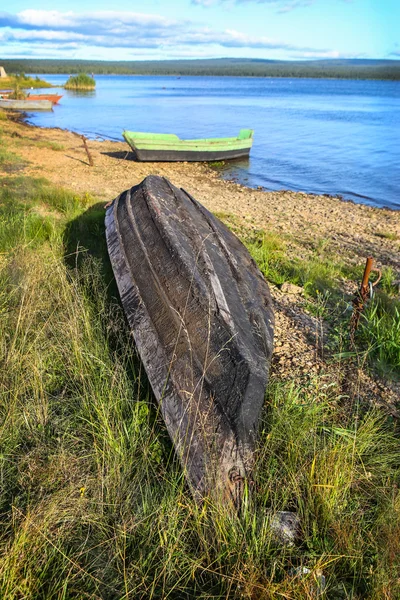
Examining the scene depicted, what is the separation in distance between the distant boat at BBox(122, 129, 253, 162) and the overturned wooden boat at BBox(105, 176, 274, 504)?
12.8 meters

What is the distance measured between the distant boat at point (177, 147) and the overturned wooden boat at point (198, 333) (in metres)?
12.8

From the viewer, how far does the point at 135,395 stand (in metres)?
3.28

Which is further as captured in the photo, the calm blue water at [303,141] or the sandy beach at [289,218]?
the calm blue water at [303,141]

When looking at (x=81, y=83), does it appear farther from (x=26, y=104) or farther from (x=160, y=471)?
(x=160, y=471)

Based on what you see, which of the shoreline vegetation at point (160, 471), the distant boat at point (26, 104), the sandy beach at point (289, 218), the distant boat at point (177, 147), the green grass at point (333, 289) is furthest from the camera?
Result: the distant boat at point (26, 104)

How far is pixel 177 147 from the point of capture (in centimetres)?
1745

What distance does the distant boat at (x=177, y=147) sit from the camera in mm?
16984

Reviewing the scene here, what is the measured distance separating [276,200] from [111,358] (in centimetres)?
1017

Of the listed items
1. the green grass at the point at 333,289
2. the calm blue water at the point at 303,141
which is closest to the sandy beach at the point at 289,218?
the green grass at the point at 333,289

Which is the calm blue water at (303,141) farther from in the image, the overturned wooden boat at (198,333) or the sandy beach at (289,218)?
the overturned wooden boat at (198,333)

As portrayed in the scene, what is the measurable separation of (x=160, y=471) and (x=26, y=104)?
41352 millimetres

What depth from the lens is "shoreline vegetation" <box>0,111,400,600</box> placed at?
205 centimetres

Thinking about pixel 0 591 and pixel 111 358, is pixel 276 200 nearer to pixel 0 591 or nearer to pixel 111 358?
pixel 111 358

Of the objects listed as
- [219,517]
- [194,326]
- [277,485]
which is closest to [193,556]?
[219,517]
